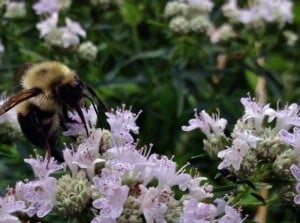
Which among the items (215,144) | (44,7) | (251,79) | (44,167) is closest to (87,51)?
(44,7)

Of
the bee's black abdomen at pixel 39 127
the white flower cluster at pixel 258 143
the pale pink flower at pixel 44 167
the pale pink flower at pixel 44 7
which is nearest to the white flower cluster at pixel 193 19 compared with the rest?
the pale pink flower at pixel 44 7

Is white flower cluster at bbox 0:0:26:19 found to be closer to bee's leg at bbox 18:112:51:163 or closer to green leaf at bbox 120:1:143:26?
green leaf at bbox 120:1:143:26

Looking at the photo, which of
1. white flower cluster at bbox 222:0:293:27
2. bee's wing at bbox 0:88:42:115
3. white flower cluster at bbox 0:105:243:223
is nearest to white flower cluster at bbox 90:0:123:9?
white flower cluster at bbox 222:0:293:27

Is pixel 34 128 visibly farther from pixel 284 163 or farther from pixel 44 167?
pixel 284 163

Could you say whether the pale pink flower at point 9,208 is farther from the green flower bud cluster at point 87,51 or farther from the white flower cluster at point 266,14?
the white flower cluster at point 266,14

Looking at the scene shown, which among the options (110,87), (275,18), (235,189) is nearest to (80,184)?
(235,189)

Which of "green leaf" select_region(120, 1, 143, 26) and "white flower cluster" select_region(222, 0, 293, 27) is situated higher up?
"white flower cluster" select_region(222, 0, 293, 27)

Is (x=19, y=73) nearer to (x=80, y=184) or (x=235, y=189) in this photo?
(x=80, y=184)
